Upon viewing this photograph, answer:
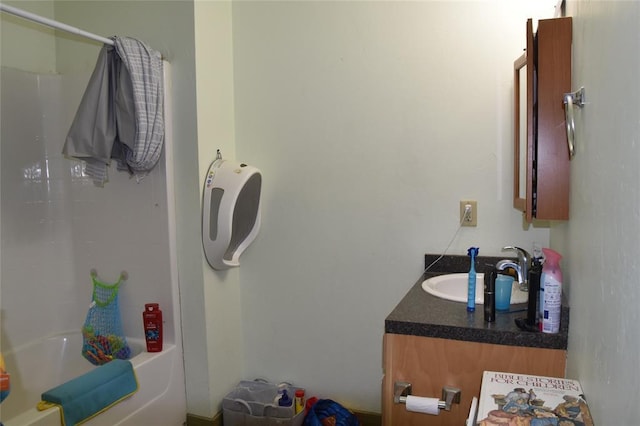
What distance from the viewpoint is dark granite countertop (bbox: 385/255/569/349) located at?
4.55 feet

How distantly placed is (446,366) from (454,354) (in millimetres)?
44

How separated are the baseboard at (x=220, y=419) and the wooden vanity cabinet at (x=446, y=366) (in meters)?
0.90

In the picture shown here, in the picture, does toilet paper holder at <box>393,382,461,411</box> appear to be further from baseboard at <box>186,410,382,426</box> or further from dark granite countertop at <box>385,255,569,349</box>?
baseboard at <box>186,410,382,426</box>

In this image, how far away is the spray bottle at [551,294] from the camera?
1364 mm

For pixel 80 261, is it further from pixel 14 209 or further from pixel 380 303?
pixel 380 303

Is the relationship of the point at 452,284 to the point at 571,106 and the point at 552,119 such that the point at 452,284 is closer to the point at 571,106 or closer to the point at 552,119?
the point at 552,119

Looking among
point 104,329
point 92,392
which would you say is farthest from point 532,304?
point 104,329

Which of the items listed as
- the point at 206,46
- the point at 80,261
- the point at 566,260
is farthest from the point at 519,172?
the point at 80,261

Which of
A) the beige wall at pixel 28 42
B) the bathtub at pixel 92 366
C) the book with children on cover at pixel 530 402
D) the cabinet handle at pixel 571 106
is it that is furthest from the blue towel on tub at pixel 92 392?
the cabinet handle at pixel 571 106

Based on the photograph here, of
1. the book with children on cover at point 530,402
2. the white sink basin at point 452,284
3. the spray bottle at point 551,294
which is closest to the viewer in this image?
the book with children on cover at point 530,402

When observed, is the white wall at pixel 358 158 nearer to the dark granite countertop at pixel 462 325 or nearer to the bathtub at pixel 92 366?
the bathtub at pixel 92 366

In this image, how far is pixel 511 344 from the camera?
1.39m

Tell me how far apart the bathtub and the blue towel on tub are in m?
0.08

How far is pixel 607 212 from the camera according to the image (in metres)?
0.94
